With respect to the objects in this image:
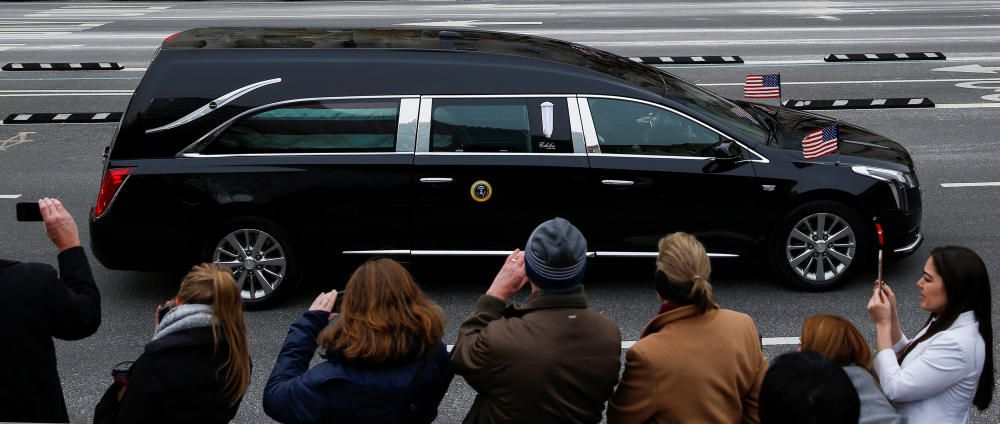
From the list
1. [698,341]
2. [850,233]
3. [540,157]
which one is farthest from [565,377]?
[850,233]

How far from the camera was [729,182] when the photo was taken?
8.34 m

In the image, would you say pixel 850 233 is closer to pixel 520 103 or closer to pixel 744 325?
pixel 520 103

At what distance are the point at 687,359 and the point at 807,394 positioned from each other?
687 mm

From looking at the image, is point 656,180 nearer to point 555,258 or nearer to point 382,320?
point 555,258

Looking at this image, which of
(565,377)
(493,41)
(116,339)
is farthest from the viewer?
(493,41)

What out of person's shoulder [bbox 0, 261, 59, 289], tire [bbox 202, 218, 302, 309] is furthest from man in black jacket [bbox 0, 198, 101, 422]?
tire [bbox 202, 218, 302, 309]

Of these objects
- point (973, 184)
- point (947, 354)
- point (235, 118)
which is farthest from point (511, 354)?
point (973, 184)

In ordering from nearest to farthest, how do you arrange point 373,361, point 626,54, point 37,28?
point 373,361
point 626,54
point 37,28

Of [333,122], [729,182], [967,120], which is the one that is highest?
[333,122]

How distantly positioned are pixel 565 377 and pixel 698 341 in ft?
1.73

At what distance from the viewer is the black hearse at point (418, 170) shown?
8273 mm

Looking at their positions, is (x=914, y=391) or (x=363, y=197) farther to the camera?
(x=363, y=197)

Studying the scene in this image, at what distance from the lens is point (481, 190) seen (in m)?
8.26

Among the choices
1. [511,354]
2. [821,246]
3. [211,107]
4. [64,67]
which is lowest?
[821,246]
